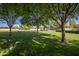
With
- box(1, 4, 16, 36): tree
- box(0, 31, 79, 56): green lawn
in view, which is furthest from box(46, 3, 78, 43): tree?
box(1, 4, 16, 36): tree

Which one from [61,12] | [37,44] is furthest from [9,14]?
[61,12]

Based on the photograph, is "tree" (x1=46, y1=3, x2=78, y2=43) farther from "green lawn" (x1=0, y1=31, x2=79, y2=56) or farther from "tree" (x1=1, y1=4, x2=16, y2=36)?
"tree" (x1=1, y1=4, x2=16, y2=36)

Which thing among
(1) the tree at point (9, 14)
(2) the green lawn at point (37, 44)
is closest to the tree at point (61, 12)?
(2) the green lawn at point (37, 44)

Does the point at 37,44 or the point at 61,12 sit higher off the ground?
the point at 61,12

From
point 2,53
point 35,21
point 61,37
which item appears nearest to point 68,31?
point 61,37

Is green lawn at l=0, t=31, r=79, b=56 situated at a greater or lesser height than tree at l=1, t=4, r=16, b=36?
lesser

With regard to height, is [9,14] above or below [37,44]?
above

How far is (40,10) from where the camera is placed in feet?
15.7

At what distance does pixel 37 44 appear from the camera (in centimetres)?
477

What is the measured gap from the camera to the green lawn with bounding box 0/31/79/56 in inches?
187

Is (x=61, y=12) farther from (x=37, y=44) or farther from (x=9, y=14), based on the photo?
(x=9, y=14)

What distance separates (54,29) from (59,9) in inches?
10.6

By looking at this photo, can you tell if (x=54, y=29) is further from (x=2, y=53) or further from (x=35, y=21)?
(x=2, y=53)

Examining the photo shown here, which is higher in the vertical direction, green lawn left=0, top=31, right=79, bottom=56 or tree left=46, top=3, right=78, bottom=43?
tree left=46, top=3, right=78, bottom=43
